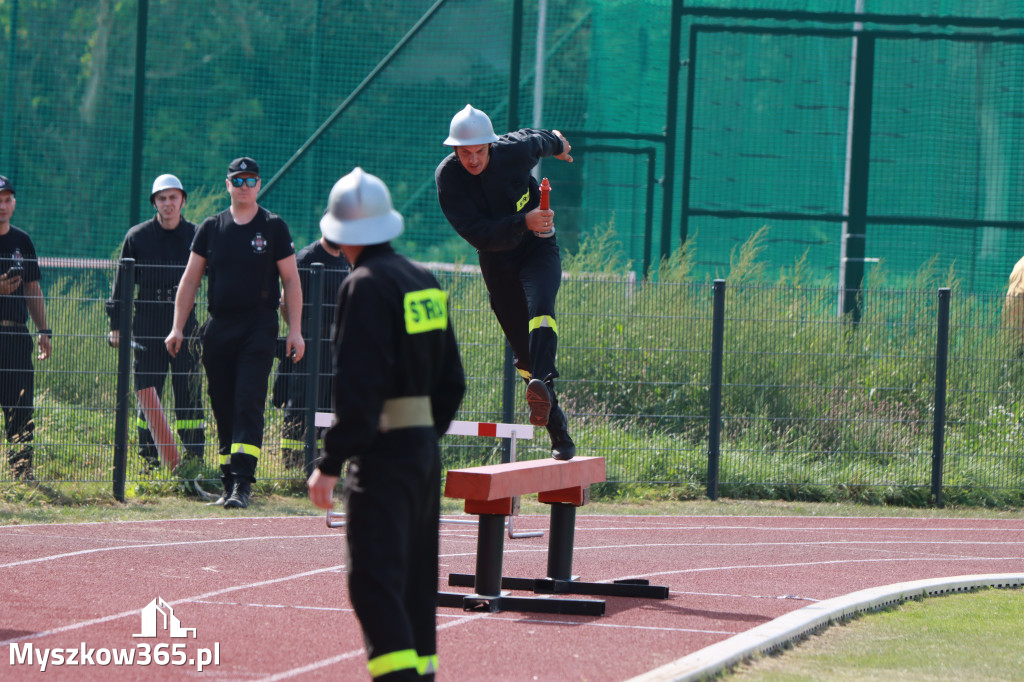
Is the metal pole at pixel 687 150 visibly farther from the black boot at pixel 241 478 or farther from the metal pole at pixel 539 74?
the black boot at pixel 241 478

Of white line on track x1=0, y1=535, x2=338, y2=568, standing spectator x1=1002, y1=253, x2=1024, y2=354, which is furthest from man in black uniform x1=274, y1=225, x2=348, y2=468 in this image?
standing spectator x1=1002, y1=253, x2=1024, y2=354

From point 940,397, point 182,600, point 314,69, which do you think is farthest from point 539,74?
→ point 182,600

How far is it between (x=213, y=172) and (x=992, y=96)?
10698 mm

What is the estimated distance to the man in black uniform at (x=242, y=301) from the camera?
35.1 feet

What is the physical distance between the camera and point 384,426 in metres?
4.96

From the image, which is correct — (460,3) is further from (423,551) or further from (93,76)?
(423,551)

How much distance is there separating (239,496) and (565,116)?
9.15 m

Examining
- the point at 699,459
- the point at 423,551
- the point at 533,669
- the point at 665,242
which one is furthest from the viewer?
the point at 665,242

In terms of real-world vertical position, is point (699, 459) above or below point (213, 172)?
below

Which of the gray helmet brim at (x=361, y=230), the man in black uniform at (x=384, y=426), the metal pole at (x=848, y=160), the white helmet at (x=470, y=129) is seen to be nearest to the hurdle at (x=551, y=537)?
the white helmet at (x=470, y=129)

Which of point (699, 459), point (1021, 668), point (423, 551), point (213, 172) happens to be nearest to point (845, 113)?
point (699, 459)

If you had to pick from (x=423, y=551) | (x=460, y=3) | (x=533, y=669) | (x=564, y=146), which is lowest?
(x=533, y=669)

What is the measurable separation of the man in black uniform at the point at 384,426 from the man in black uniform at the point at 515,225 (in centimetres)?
293

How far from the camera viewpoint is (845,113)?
1870 cm
